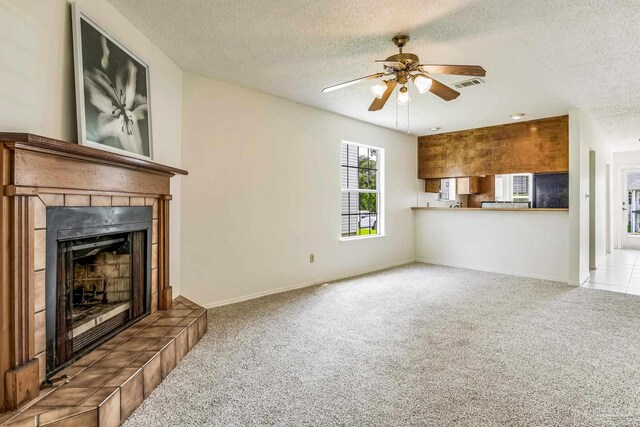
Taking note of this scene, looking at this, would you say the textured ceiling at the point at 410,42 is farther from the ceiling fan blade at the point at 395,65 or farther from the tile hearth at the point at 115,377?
the tile hearth at the point at 115,377

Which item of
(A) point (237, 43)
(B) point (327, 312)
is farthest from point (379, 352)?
(A) point (237, 43)

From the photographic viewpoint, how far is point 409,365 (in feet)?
7.36

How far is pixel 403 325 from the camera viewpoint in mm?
2996

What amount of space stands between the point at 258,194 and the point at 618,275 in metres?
5.41

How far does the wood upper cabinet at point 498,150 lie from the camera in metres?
4.79

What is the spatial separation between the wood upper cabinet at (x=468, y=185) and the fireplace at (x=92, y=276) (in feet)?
17.4

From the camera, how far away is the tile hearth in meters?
1.42

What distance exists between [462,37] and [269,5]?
1.46m

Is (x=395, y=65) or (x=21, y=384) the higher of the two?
(x=395, y=65)

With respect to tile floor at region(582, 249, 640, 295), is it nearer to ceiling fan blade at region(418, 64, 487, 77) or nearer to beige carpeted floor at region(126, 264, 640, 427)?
beige carpeted floor at region(126, 264, 640, 427)

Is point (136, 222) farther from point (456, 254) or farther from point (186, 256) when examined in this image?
point (456, 254)

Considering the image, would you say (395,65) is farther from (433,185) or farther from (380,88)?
(433,185)

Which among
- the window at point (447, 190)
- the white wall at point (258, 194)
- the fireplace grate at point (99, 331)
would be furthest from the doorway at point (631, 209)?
the fireplace grate at point (99, 331)

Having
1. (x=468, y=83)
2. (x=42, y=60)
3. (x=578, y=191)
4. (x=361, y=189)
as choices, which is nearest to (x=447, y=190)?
(x=361, y=189)
